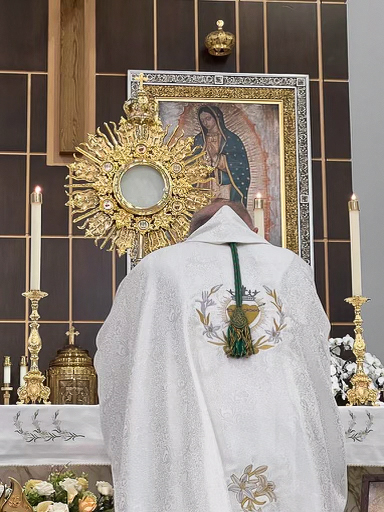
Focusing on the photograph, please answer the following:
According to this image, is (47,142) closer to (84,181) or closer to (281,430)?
(84,181)

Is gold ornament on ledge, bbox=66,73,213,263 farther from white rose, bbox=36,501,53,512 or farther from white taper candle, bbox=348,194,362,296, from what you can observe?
white rose, bbox=36,501,53,512

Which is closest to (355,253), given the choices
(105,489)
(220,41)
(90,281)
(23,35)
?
(105,489)

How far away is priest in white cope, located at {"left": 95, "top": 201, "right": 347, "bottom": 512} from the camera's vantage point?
3.78 m

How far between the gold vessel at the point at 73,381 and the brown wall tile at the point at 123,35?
2091 mm

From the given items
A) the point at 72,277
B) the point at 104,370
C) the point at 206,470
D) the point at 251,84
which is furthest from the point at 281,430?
the point at 251,84

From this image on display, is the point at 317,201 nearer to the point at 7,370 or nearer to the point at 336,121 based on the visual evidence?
the point at 336,121

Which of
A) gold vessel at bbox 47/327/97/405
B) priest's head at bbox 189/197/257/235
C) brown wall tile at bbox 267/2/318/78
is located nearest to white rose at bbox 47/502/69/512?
priest's head at bbox 189/197/257/235

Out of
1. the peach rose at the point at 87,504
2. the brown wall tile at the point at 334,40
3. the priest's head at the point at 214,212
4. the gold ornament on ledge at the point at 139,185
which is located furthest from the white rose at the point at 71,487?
the brown wall tile at the point at 334,40

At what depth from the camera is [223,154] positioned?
6852 mm

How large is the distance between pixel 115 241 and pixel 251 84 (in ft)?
4.99

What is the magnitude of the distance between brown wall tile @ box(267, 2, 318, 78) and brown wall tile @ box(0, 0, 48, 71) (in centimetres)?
141

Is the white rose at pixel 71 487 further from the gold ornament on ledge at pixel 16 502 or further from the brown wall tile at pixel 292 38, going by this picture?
the brown wall tile at pixel 292 38

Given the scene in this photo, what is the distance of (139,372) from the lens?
388cm

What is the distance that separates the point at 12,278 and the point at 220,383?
9.72ft
